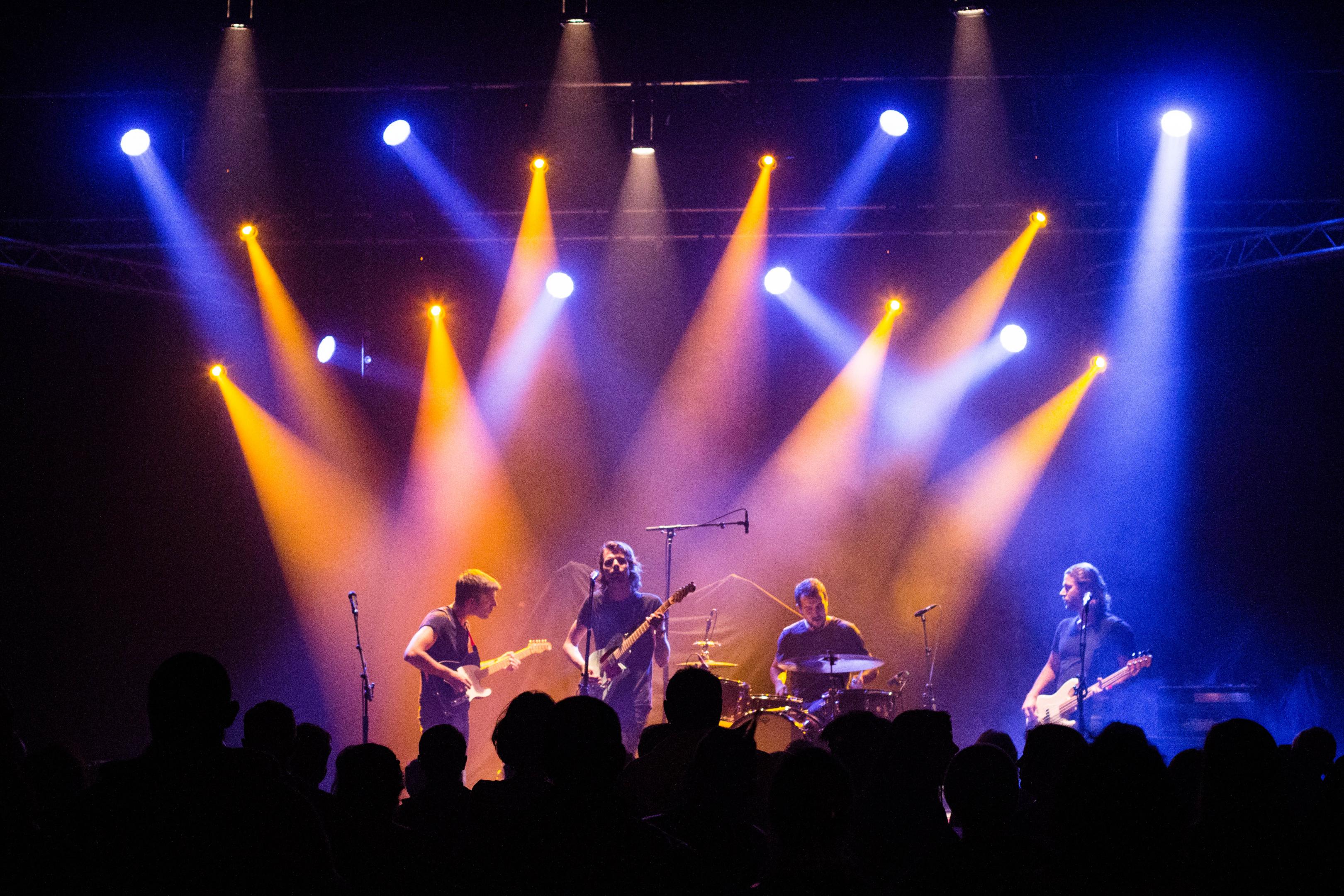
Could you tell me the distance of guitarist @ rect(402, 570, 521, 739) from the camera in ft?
27.3

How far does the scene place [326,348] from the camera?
40.1 ft

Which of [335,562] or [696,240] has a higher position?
[696,240]

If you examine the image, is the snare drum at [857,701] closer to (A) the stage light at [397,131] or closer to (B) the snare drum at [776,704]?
(B) the snare drum at [776,704]

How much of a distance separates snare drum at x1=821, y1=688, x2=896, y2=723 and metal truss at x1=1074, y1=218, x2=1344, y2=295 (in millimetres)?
5430

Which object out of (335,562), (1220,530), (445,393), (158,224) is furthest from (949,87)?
(335,562)

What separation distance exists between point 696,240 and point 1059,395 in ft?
14.9

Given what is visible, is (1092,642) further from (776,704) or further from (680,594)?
(680,594)

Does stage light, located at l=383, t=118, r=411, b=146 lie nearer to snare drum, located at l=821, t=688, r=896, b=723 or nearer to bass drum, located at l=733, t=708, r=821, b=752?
bass drum, located at l=733, t=708, r=821, b=752

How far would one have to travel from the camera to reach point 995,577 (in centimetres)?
1254

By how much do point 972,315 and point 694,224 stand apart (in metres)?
3.34

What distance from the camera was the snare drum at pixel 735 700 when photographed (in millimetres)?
8375

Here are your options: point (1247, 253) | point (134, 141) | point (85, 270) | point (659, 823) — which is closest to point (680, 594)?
point (659, 823)

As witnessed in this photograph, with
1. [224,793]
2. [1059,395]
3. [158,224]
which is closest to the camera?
[224,793]

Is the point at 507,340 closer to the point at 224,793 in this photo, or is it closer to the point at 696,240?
the point at 696,240
